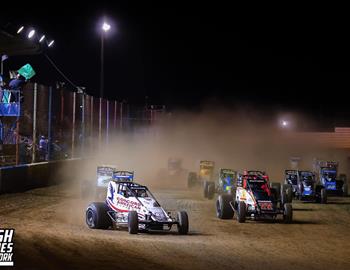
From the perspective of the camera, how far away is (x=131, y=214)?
17531 mm

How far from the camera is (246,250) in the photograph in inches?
625

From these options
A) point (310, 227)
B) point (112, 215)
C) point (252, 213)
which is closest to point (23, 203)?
point (112, 215)

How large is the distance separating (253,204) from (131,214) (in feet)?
20.2

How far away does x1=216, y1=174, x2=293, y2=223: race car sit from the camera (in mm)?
21781

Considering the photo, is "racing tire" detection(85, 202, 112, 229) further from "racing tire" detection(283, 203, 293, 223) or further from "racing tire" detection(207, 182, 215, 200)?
"racing tire" detection(207, 182, 215, 200)

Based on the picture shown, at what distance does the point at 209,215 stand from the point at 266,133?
1771 inches

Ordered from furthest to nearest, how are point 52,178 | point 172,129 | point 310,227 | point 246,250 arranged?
point 172,129 → point 52,178 → point 310,227 → point 246,250

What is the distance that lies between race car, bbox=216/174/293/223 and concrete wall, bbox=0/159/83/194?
34.9 ft

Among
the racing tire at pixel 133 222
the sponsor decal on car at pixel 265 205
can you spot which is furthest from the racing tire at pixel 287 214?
the racing tire at pixel 133 222

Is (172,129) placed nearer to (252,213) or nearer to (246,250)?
(252,213)

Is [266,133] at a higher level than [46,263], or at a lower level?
higher

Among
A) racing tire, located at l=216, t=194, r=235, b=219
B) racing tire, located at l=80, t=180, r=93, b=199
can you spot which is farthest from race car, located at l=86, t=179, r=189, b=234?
racing tire, located at l=80, t=180, r=93, b=199

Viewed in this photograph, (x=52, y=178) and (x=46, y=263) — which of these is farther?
(x=52, y=178)

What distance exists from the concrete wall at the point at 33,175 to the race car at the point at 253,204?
34.9ft
